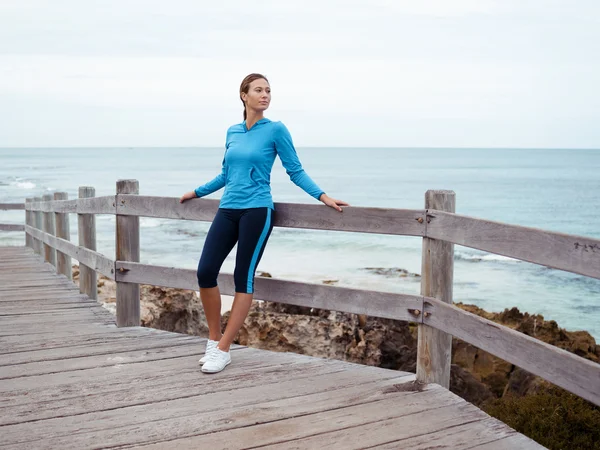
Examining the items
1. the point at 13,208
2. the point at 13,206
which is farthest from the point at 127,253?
the point at 13,208

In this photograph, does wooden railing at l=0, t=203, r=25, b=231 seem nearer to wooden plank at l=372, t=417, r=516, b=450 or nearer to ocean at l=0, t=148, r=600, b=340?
ocean at l=0, t=148, r=600, b=340

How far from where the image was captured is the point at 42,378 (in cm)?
409

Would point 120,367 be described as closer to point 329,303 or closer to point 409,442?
point 329,303

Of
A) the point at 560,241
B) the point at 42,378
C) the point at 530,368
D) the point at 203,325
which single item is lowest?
the point at 203,325

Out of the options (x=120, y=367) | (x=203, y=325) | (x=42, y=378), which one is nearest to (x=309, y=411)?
(x=120, y=367)

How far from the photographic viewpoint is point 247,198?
14.0ft

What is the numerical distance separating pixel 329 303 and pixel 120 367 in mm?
1427

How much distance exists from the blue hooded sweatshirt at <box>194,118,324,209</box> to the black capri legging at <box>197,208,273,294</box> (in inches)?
2.7

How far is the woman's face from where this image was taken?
167 inches

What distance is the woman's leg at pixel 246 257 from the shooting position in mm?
4250

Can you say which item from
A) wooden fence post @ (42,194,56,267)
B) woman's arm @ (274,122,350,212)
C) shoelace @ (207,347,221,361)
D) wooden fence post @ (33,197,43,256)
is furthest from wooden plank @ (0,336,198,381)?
wooden fence post @ (33,197,43,256)

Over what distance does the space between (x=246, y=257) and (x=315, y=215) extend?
20.8 inches

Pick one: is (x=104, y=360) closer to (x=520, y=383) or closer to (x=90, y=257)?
(x=90, y=257)

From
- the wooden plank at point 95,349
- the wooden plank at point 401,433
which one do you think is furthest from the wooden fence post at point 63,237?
the wooden plank at point 401,433
